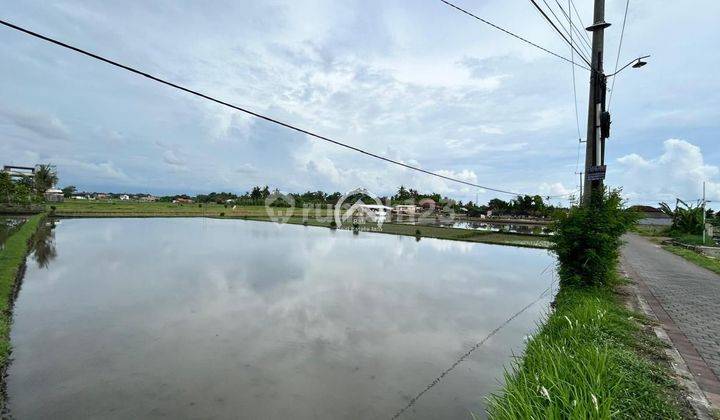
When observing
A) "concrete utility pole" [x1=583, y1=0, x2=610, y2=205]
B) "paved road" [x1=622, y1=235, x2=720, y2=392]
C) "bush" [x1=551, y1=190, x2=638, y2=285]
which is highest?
"concrete utility pole" [x1=583, y1=0, x2=610, y2=205]

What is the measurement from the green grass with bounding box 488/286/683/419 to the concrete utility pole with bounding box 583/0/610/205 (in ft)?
13.0

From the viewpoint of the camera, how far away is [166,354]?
19.1 ft

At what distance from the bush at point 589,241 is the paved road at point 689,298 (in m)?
1.20

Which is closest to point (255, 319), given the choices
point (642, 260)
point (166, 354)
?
point (166, 354)

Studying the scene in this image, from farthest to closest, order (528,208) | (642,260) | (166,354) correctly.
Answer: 1. (528,208)
2. (642,260)
3. (166,354)

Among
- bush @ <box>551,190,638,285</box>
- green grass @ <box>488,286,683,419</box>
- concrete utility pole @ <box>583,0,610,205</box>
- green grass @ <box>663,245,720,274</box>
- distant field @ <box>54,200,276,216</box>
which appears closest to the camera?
green grass @ <box>488,286,683,419</box>

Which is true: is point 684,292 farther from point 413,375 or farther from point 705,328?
point 413,375

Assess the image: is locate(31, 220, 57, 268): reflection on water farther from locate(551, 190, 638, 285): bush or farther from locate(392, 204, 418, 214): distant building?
locate(392, 204, 418, 214): distant building

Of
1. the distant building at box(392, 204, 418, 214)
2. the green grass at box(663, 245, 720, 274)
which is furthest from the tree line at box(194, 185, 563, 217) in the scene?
the green grass at box(663, 245, 720, 274)

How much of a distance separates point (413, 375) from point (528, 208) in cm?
6001

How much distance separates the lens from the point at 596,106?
7.77 meters

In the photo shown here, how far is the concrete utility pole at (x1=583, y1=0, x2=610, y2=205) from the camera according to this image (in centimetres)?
768

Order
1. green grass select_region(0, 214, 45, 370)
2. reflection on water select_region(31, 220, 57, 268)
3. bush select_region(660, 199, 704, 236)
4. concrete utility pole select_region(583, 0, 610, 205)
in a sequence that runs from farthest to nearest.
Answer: bush select_region(660, 199, 704, 236), reflection on water select_region(31, 220, 57, 268), concrete utility pole select_region(583, 0, 610, 205), green grass select_region(0, 214, 45, 370)

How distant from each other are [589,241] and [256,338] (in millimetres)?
7023
